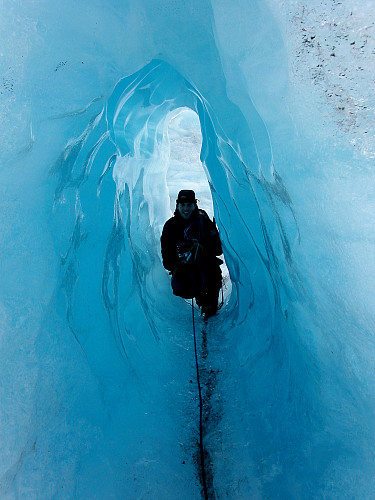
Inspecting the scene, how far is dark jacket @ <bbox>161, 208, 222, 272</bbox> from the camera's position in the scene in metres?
3.50

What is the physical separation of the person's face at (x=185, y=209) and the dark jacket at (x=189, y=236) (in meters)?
0.06

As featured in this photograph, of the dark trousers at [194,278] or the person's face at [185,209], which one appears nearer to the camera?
the person's face at [185,209]

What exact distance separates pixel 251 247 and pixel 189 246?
614 mm

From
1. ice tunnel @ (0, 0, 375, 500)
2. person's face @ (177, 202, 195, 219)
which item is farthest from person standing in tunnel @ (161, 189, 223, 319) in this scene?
ice tunnel @ (0, 0, 375, 500)

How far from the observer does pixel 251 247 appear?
11.0 ft

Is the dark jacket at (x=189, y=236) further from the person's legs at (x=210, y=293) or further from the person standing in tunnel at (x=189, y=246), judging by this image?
the person's legs at (x=210, y=293)

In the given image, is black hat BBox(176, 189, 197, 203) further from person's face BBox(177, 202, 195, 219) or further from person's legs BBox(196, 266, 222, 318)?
person's legs BBox(196, 266, 222, 318)

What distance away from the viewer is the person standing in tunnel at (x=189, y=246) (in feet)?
11.4

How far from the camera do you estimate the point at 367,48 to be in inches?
55.7

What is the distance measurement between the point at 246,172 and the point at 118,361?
1.75 m

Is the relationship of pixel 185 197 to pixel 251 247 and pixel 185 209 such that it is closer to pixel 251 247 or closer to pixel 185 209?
pixel 185 209

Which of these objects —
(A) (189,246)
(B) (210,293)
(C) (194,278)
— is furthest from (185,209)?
(B) (210,293)

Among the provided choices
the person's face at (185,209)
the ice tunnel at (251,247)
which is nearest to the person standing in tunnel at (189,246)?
the person's face at (185,209)

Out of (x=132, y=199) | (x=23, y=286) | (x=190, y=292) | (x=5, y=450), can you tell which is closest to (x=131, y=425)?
(x=5, y=450)
